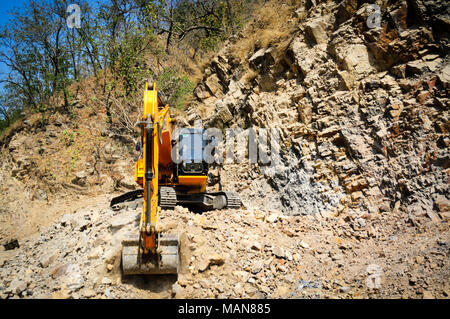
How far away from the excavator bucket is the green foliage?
36.8ft

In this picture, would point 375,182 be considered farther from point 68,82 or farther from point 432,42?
point 68,82

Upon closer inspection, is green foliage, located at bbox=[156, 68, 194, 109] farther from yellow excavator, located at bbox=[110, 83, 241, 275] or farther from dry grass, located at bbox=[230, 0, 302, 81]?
yellow excavator, located at bbox=[110, 83, 241, 275]

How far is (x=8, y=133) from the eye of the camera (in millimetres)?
16812

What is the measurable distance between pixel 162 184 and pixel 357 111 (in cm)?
577

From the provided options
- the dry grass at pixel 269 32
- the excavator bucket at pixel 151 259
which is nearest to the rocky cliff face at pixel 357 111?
the dry grass at pixel 269 32

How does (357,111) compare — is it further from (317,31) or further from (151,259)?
(151,259)

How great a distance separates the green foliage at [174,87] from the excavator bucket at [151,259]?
442 inches

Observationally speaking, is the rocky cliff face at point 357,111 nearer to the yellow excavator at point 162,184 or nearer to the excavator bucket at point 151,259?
the yellow excavator at point 162,184

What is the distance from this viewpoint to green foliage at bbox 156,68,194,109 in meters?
16.1

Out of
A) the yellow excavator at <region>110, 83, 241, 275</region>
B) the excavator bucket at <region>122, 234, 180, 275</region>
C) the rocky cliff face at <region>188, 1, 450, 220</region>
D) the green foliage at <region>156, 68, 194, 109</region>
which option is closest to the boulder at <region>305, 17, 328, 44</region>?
the rocky cliff face at <region>188, 1, 450, 220</region>

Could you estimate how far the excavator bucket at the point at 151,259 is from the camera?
5.35 meters

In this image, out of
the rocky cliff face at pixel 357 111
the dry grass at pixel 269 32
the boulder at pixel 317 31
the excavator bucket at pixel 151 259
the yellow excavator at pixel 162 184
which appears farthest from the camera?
the dry grass at pixel 269 32

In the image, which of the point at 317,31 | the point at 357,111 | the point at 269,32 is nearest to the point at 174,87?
the point at 269,32

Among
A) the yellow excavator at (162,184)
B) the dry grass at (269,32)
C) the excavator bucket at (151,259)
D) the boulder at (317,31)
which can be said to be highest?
the dry grass at (269,32)
